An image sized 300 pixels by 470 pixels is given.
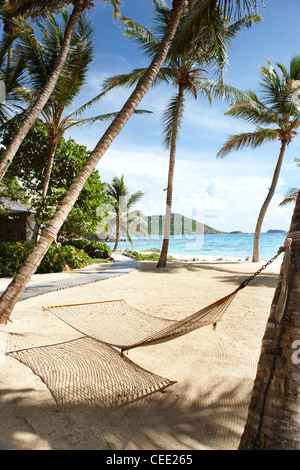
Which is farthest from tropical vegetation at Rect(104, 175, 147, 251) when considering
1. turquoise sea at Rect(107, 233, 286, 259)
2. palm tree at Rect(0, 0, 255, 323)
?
palm tree at Rect(0, 0, 255, 323)

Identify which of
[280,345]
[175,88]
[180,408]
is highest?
[175,88]

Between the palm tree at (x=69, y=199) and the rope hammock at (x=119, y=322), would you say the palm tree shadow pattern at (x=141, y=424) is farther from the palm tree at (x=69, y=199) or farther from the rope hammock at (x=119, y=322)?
the palm tree at (x=69, y=199)

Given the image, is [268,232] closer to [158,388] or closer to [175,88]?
[175,88]

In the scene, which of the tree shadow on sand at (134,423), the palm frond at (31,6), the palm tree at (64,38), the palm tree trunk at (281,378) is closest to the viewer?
the palm tree trunk at (281,378)

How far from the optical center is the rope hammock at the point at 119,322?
207 cm

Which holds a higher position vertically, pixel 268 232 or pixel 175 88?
pixel 175 88

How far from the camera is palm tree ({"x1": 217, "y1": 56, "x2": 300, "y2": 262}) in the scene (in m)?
9.55

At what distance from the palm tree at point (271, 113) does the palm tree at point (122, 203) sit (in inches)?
283

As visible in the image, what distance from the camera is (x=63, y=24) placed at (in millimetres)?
7488

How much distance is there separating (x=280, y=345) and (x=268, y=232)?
6397 cm

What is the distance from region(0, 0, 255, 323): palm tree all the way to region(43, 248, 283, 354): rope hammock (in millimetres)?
396

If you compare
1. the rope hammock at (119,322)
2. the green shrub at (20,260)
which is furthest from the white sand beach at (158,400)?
the green shrub at (20,260)

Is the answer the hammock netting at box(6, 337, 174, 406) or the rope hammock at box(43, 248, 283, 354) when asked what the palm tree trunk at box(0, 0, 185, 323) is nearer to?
the rope hammock at box(43, 248, 283, 354)
